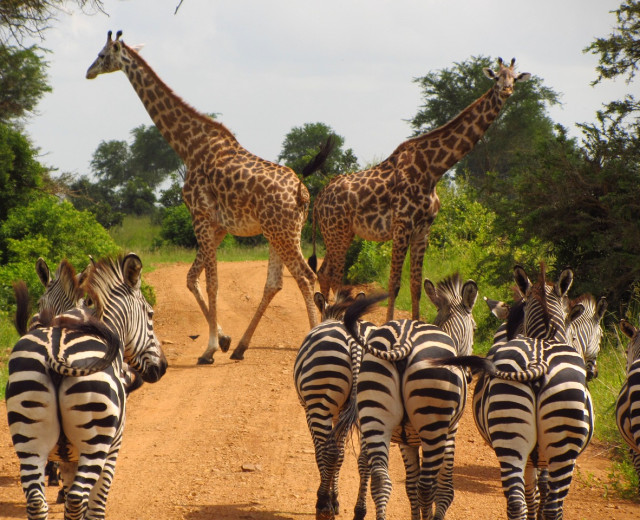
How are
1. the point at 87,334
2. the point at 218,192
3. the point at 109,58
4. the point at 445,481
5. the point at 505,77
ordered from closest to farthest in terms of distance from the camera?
the point at 87,334
the point at 445,481
the point at 505,77
the point at 218,192
the point at 109,58

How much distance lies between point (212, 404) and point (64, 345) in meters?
4.32

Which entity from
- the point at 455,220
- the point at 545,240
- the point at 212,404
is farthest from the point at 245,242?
the point at 212,404

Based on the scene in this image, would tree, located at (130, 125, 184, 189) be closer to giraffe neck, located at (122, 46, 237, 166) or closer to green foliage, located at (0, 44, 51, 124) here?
green foliage, located at (0, 44, 51, 124)

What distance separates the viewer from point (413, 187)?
1084 centimetres

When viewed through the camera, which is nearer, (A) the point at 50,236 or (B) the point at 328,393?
(B) the point at 328,393

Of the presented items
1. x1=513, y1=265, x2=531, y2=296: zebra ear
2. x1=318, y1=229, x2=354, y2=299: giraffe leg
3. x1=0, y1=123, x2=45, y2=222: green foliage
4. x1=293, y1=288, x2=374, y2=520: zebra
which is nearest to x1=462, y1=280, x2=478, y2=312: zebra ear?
x1=513, y1=265, x2=531, y2=296: zebra ear

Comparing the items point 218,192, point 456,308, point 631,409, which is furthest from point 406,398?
point 218,192

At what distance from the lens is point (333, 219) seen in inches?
460

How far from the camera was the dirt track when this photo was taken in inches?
218

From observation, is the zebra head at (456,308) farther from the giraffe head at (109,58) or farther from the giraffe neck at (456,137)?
the giraffe head at (109,58)

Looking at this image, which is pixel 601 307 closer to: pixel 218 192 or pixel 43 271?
pixel 43 271

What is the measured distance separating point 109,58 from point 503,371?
28.5 ft

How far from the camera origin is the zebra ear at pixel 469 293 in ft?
19.7

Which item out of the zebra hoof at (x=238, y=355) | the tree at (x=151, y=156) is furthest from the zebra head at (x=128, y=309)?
the tree at (x=151, y=156)
